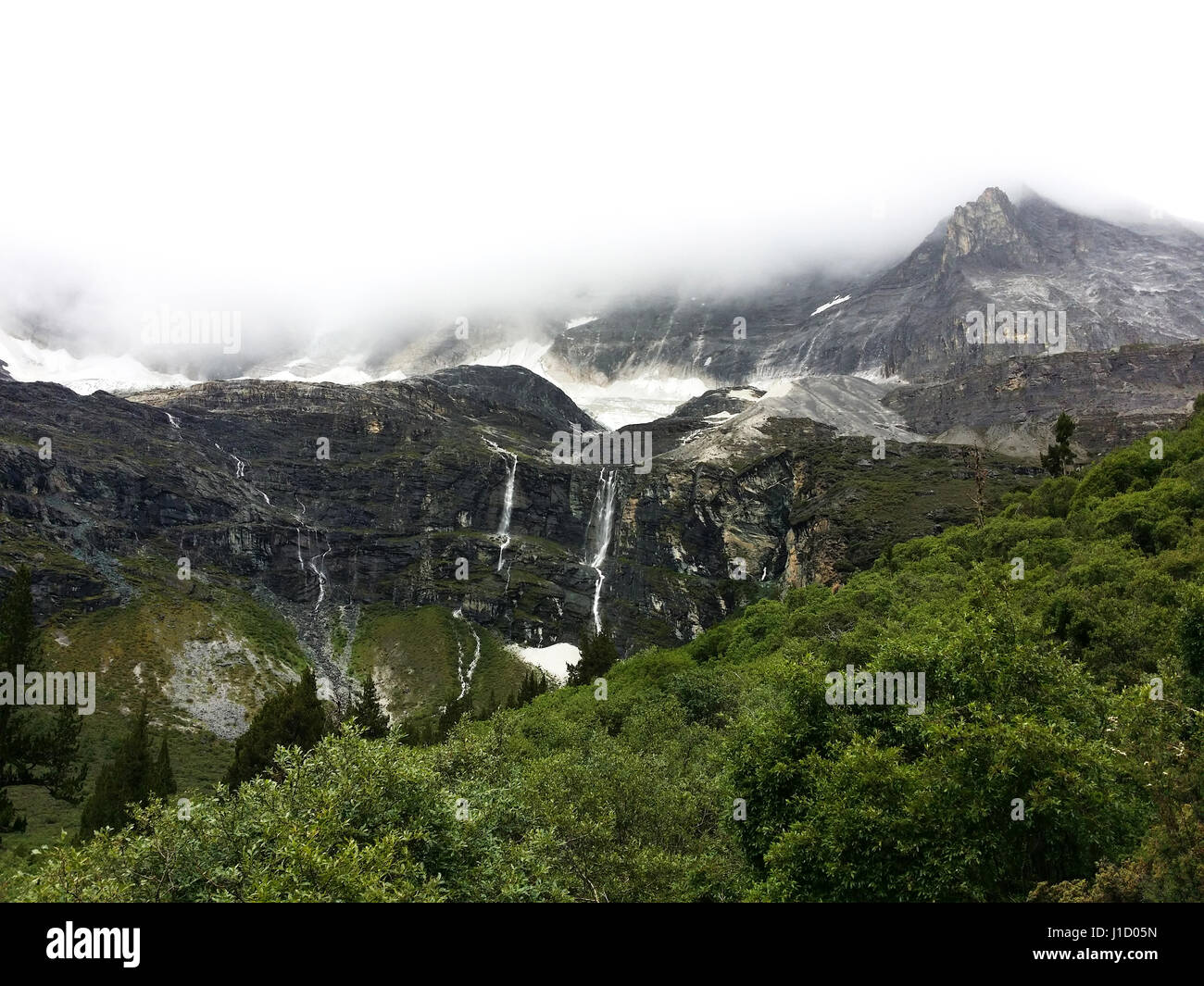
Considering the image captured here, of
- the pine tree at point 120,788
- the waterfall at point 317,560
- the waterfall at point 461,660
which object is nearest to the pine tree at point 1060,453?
the waterfall at point 461,660

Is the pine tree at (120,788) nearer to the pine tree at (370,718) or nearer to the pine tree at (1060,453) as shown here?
the pine tree at (370,718)

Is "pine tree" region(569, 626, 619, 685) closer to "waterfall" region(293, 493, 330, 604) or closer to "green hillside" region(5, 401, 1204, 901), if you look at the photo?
"green hillside" region(5, 401, 1204, 901)

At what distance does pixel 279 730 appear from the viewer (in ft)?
214

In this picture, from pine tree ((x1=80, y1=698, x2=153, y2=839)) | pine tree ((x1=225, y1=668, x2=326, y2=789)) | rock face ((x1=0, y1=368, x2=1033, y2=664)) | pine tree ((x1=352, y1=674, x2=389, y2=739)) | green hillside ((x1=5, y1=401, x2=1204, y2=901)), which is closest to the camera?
green hillside ((x1=5, y1=401, x2=1204, y2=901))

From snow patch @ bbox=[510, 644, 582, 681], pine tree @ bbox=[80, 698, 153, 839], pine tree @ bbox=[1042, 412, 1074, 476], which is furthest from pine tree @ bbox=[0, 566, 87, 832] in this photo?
pine tree @ bbox=[1042, 412, 1074, 476]

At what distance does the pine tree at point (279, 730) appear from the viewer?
63.1 meters

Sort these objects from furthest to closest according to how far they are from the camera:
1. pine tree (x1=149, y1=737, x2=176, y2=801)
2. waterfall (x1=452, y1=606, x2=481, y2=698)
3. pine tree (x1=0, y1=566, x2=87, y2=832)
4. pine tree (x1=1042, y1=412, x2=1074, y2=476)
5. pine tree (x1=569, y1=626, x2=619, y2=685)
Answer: waterfall (x1=452, y1=606, x2=481, y2=698), pine tree (x1=569, y1=626, x2=619, y2=685), pine tree (x1=1042, y1=412, x2=1074, y2=476), pine tree (x1=149, y1=737, x2=176, y2=801), pine tree (x1=0, y1=566, x2=87, y2=832)

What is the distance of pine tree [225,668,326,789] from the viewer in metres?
63.1

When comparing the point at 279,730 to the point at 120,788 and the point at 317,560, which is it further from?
the point at 317,560

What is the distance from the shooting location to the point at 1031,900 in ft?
53.3

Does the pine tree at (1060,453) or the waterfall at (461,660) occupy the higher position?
the pine tree at (1060,453)
